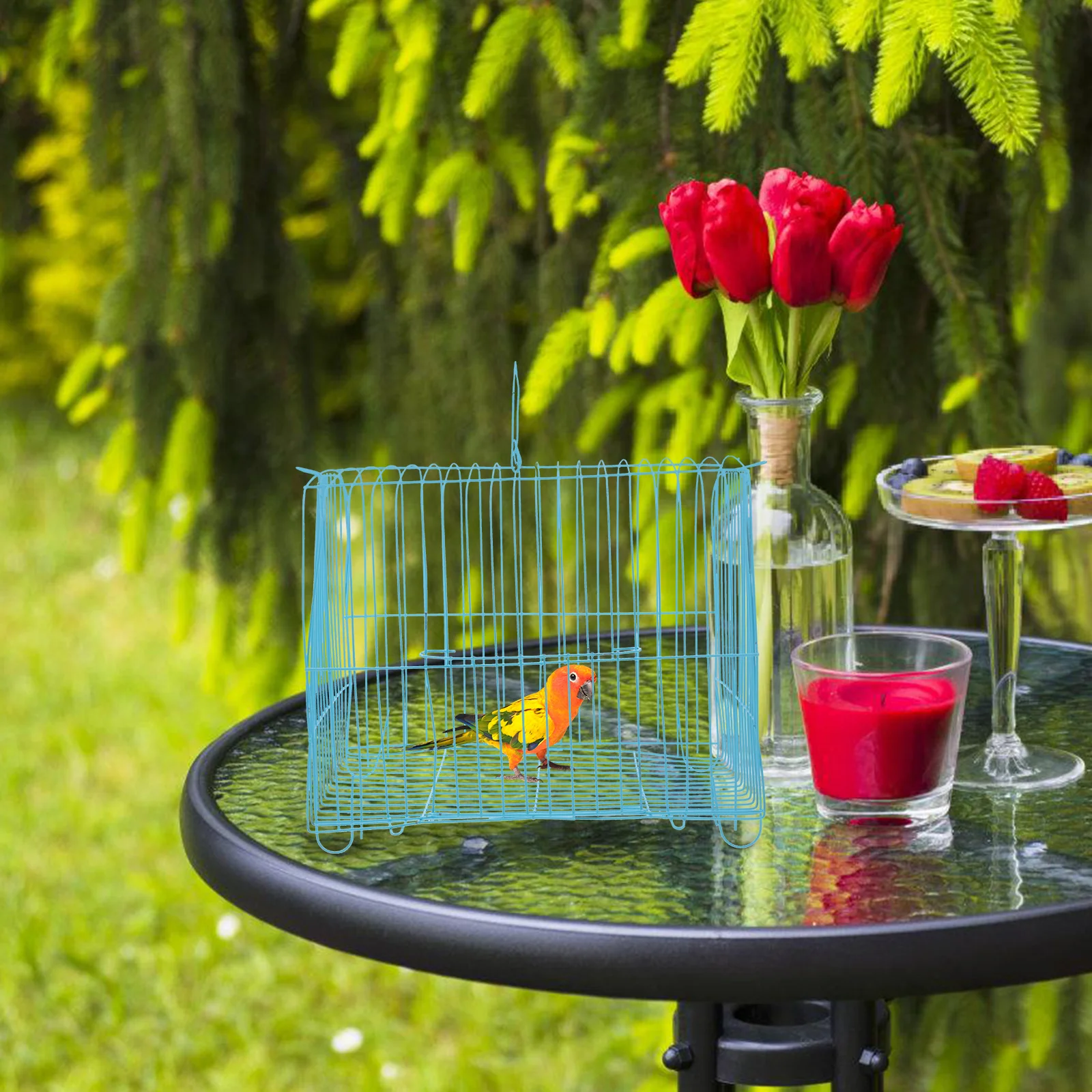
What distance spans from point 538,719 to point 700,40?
0.83 metres

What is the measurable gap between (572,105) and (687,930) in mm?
1507

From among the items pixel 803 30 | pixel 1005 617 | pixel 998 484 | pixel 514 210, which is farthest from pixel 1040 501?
pixel 514 210

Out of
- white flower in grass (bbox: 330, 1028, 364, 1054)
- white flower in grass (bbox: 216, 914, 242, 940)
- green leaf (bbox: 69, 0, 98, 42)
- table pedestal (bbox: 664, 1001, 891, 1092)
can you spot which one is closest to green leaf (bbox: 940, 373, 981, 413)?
table pedestal (bbox: 664, 1001, 891, 1092)

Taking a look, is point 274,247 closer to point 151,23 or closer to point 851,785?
point 151,23

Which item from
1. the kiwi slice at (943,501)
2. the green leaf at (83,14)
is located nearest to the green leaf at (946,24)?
the kiwi slice at (943,501)

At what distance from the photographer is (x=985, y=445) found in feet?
7.18

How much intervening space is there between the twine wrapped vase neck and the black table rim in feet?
1.53

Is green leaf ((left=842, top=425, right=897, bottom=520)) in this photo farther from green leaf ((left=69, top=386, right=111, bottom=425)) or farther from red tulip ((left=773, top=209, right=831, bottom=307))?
green leaf ((left=69, top=386, right=111, bottom=425))

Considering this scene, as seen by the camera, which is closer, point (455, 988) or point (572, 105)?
point (572, 105)

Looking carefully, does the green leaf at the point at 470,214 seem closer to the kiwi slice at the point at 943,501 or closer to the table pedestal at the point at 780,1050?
the kiwi slice at the point at 943,501

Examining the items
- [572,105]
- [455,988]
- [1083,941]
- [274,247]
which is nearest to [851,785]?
[1083,941]

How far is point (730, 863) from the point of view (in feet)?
4.36

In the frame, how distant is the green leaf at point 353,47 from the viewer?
7.63ft

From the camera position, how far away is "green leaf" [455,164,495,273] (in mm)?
2406
